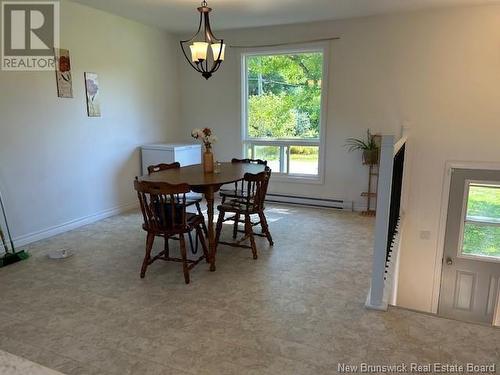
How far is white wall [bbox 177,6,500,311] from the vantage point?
421 cm

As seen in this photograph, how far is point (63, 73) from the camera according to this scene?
13.1 feet

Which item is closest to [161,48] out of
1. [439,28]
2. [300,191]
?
[300,191]

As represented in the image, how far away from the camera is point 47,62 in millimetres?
3836

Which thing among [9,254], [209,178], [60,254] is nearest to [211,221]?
[209,178]

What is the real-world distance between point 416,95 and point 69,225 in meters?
4.46

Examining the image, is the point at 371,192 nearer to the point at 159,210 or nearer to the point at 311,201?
the point at 311,201

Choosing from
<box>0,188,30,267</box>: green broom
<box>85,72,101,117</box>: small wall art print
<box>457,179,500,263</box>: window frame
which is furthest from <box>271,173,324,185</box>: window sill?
<box>0,188,30,267</box>: green broom

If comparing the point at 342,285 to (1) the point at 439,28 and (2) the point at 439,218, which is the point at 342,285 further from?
(1) the point at 439,28

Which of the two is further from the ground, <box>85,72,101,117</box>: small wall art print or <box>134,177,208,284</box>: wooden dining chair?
<box>85,72,101,117</box>: small wall art print

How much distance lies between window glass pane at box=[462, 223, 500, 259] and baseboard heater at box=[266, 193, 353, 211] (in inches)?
59.0

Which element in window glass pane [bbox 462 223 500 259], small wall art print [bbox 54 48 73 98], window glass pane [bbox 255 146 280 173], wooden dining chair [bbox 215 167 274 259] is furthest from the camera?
window glass pane [bbox 255 146 280 173]

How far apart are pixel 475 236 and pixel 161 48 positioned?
507 cm

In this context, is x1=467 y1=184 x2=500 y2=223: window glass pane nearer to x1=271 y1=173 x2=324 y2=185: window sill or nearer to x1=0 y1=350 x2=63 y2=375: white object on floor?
x1=271 y1=173 x2=324 y2=185: window sill

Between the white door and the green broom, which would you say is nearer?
the green broom
